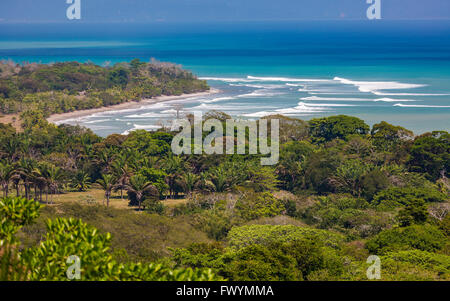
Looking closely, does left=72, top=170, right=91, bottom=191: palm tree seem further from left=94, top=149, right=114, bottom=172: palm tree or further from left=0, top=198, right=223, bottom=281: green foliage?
left=0, top=198, right=223, bottom=281: green foliage

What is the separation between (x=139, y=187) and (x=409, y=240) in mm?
14939

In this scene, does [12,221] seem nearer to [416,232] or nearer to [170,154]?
[416,232]

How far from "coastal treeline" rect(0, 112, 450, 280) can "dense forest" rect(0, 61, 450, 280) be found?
5cm

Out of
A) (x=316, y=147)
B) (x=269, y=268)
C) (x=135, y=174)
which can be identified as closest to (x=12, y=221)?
(x=269, y=268)

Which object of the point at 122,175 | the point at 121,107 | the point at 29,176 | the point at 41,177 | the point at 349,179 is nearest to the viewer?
the point at 29,176

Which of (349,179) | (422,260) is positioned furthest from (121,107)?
(422,260)

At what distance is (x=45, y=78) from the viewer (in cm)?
7862

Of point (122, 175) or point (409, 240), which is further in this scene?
point (122, 175)

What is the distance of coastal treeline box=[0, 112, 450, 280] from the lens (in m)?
10.5

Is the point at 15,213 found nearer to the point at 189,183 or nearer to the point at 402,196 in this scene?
the point at 189,183

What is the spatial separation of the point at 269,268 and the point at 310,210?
1185 centimetres

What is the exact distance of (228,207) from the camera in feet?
88.3

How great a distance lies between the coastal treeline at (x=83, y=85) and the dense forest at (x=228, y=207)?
49.4 feet

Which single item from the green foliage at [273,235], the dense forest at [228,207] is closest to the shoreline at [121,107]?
the dense forest at [228,207]
